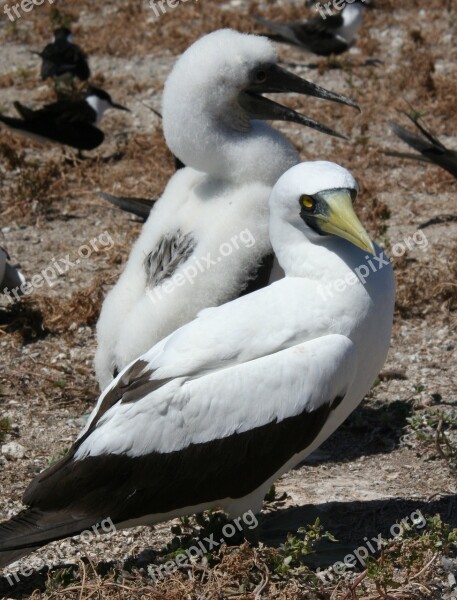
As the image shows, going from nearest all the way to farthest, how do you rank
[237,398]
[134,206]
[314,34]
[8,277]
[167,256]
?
[237,398]
[167,256]
[134,206]
[8,277]
[314,34]

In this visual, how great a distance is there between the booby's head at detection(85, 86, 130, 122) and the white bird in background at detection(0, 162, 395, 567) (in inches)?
200

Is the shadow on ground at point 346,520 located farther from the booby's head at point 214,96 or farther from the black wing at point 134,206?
the black wing at point 134,206

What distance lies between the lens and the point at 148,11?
445 inches

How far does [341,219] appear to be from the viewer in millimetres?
3828

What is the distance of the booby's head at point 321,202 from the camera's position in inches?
150

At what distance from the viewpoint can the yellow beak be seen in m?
3.79

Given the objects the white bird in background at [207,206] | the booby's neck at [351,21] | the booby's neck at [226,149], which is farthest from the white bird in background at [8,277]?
the booby's neck at [351,21]

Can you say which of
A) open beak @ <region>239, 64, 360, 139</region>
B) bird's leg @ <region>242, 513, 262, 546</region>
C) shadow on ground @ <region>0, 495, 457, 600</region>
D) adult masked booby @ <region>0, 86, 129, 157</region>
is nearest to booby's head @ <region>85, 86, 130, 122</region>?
adult masked booby @ <region>0, 86, 129, 157</region>

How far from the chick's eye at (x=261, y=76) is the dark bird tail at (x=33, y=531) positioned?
217 centimetres

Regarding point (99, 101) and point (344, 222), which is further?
point (99, 101)

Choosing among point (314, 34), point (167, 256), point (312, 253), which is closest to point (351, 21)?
point (314, 34)

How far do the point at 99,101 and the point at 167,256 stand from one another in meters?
4.40

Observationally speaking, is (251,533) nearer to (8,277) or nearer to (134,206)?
(134,206)

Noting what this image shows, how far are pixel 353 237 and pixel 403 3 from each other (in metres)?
7.66
